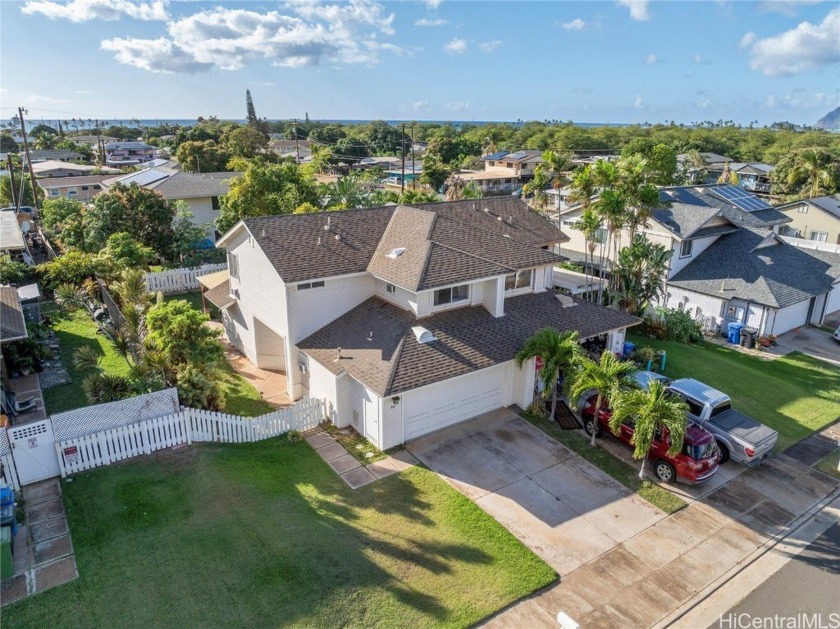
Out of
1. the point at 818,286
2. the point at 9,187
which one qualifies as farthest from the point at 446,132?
the point at 818,286

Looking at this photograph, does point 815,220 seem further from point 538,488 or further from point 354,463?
→ point 354,463

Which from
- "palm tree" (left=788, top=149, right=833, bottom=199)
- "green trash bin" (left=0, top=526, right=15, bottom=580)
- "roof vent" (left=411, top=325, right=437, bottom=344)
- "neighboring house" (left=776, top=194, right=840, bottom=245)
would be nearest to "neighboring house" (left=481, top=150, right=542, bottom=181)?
"palm tree" (left=788, top=149, right=833, bottom=199)

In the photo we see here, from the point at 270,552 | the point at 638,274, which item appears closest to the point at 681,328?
the point at 638,274

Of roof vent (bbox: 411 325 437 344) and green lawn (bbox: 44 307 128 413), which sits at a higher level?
roof vent (bbox: 411 325 437 344)

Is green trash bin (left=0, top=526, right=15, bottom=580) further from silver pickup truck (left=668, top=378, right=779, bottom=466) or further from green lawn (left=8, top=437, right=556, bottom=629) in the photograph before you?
silver pickup truck (left=668, top=378, right=779, bottom=466)

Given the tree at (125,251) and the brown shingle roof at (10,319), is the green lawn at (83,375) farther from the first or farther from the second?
the tree at (125,251)

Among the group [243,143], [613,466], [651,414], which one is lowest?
[613,466]
